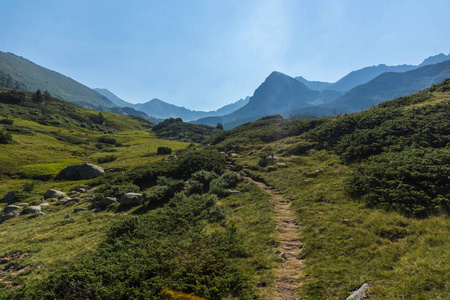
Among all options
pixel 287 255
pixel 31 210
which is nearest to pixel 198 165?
pixel 287 255

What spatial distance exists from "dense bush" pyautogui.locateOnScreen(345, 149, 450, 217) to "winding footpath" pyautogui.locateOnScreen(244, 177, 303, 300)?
5107 mm

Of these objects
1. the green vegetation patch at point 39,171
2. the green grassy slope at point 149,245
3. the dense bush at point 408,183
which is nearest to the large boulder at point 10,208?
the green grassy slope at point 149,245

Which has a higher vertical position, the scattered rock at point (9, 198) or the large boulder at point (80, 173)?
the large boulder at point (80, 173)

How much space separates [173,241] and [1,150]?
6639 centimetres

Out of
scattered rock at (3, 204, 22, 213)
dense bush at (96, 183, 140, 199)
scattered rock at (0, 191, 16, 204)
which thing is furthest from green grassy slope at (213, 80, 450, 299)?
scattered rock at (0, 191, 16, 204)

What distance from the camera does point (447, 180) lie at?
35.1 feet

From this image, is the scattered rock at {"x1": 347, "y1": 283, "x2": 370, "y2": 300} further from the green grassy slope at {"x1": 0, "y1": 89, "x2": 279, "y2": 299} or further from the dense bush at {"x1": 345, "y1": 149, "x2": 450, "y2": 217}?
the dense bush at {"x1": 345, "y1": 149, "x2": 450, "y2": 217}

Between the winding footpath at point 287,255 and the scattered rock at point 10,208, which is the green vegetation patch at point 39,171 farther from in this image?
the winding footpath at point 287,255

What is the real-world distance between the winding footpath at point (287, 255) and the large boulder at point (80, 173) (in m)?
35.5

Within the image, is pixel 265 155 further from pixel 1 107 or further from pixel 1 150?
pixel 1 107

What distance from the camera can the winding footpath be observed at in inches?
289

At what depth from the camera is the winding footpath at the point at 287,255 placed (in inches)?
289

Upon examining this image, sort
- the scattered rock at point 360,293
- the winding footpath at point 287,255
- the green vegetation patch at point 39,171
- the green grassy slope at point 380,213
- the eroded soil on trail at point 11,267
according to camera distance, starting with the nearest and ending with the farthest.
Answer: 1. the scattered rock at point 360,293
2. the green grassy slope at point 380,213
3. the winding footpath at point 287,255
4. the eroded soil on trail at point 11,267
5. the green vegetation patch at point 39,171

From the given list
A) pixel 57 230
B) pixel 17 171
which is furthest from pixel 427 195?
pixel 17 171
